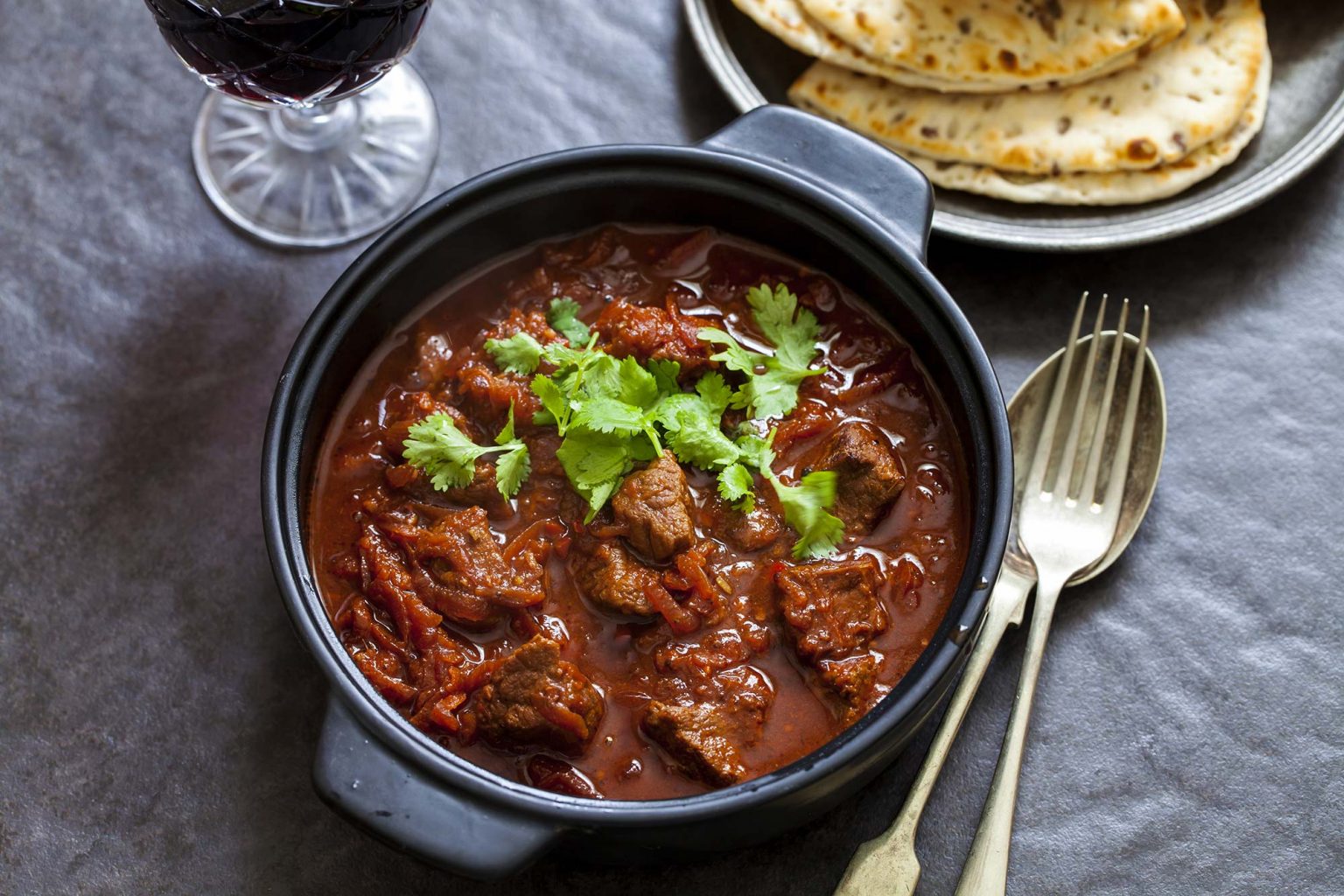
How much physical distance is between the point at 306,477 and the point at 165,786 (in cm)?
109

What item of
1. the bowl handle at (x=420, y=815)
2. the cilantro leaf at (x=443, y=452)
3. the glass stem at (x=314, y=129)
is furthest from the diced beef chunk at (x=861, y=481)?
the glass stem at (x=314, y=129)

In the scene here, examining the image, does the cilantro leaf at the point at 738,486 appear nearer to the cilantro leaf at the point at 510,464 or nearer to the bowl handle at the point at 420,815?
the cilantro leaf at the point at 510,464

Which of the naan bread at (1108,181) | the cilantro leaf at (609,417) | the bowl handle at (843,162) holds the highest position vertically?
the bowl handle at (843,162)

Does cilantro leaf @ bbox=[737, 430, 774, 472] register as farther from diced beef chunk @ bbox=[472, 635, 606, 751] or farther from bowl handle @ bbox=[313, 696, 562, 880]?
bowl handle @ bbox=[313, 696, 562, 880]

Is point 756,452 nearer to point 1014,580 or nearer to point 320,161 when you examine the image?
point 1014,580

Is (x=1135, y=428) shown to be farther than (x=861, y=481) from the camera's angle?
Yes

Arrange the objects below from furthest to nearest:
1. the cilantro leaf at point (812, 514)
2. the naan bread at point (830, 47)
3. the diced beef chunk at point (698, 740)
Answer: the naan bread at point (830, 47)
the cilantro leaf at point (812, 514)
the diced beef chunk at point (698, 740)

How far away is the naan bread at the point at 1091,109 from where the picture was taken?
14.5 ft

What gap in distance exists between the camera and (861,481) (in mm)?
3508

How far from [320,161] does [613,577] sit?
2187 millimetres

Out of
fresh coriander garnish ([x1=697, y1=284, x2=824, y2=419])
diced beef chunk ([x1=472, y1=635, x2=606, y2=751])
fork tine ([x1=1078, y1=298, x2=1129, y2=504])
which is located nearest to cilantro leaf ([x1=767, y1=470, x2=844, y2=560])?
fresh coriander garnish ([x1=697, y1=284, x2=824, y2=419])

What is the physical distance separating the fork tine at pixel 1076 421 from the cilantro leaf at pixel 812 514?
0.90 metres

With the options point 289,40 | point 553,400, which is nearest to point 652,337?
point 553,400

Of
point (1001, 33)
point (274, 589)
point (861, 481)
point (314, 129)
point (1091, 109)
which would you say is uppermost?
point (1001, 33)
